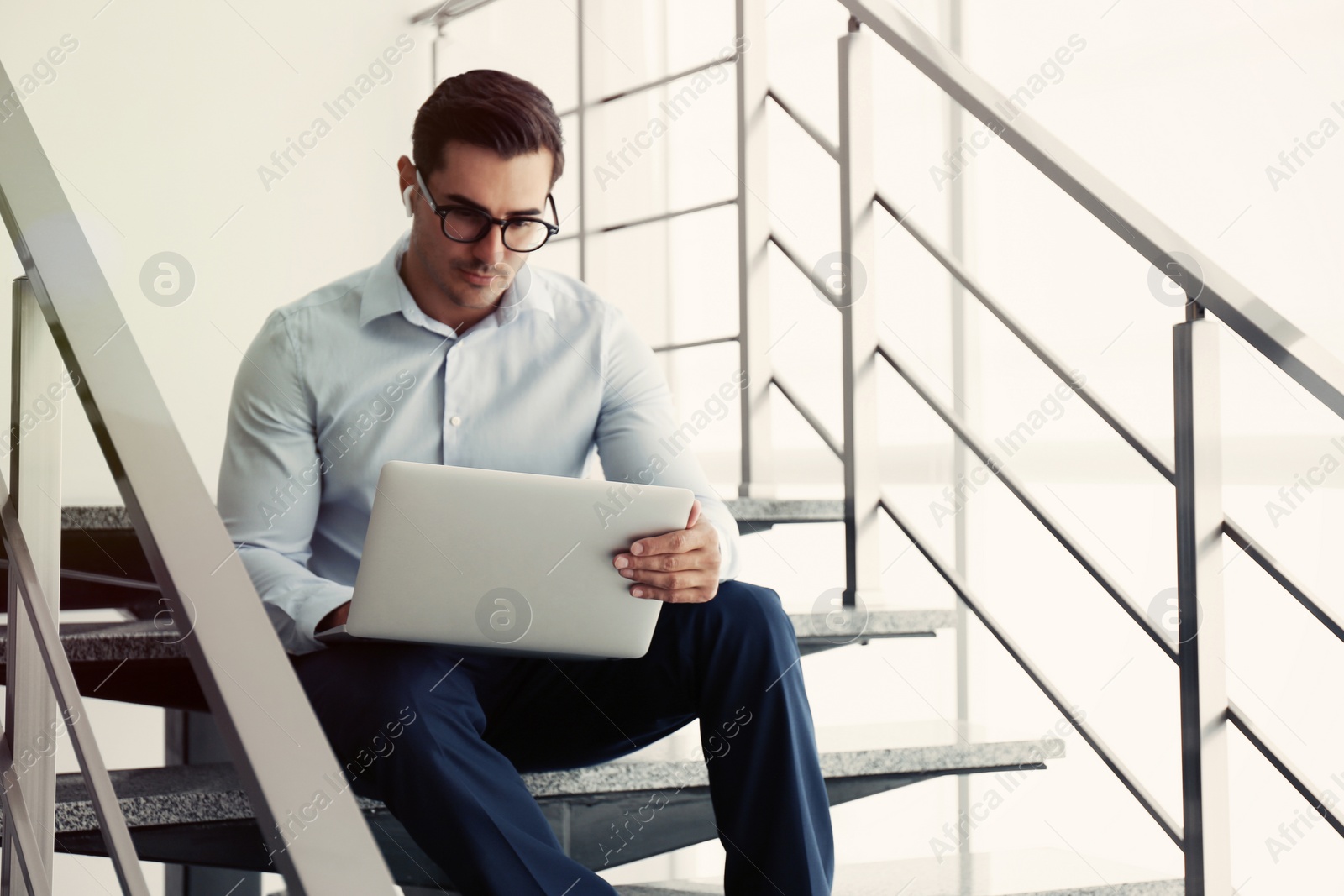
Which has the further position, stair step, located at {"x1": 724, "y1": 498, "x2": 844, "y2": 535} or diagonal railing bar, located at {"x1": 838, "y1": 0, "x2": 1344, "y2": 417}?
stair step, located at {"x1": 724, "y1": 498, "x2": 844, "y2": 535}

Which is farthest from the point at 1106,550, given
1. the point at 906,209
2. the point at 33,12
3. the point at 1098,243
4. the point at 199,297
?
the point at 33,12

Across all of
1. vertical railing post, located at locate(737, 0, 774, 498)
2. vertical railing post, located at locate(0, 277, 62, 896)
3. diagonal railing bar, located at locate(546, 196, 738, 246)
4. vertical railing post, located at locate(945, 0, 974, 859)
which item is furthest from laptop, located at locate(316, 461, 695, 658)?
vertical railing post, located at locate(945, 0, 974, 859)

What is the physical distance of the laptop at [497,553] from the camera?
84 centimetres

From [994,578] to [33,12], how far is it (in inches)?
88.1

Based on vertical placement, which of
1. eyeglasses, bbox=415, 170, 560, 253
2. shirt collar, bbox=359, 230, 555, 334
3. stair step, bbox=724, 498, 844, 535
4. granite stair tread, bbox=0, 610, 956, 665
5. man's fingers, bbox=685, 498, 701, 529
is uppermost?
eyeglasses, bbox=415, 170, 560, 253

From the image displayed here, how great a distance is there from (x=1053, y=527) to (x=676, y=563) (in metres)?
0.39

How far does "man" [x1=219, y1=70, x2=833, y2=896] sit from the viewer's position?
88cm

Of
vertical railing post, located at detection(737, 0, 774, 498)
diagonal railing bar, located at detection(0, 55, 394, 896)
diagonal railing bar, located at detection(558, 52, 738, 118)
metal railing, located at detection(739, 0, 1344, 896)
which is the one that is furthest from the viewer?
diagonal railing bar, located at detection(558, 52, 738, 118)

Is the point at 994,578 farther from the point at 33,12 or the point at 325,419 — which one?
the point at 33,12

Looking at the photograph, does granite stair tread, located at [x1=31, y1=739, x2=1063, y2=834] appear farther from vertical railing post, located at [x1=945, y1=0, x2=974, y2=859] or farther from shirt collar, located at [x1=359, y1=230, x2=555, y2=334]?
vertical railing post, located at [x1=945, y1=0, x2=974, y2=859]

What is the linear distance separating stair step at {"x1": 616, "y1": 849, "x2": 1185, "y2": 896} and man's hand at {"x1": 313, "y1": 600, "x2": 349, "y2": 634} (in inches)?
14.3

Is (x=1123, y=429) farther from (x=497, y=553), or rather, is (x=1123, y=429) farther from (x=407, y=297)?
(x=407, y=297)

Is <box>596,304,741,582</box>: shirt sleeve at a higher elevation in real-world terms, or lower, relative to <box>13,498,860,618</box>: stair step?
higher

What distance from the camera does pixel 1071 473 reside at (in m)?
2.00
